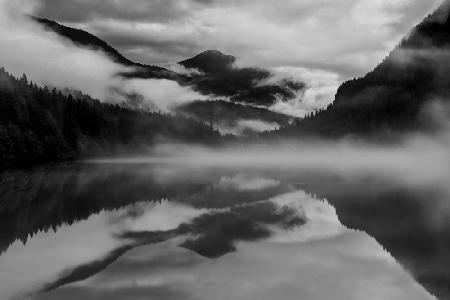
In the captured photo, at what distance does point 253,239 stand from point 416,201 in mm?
22088

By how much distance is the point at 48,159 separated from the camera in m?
172

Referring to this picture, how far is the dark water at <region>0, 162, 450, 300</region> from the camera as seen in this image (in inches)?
786

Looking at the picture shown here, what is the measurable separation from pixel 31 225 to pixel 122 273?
17083 mm

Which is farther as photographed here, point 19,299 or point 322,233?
point 322,233

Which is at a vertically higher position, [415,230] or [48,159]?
[415,230]

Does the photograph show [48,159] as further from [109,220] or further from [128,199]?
[109,220]

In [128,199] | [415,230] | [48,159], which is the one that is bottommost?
[48,159]

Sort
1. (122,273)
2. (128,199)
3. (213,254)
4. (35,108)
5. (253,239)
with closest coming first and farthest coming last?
1. (122,273)
2. (213,254)
3. (253,239)
4. (128,199)
5. (35,108)

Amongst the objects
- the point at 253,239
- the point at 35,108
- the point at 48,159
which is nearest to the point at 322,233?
the point at 253,239

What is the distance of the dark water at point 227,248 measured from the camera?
19953 millimetres

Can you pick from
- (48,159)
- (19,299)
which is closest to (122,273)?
(19,299)

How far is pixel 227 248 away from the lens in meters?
27.5

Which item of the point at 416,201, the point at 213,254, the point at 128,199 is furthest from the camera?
the point at 128,199

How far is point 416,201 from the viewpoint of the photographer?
153 ft
